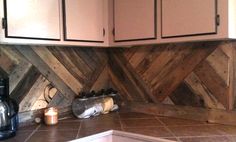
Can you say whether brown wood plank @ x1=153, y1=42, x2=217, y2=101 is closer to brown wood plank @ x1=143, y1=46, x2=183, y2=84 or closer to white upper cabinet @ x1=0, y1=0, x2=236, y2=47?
brown wood plank @ x1=143, y1=46, x2=183, y2=84

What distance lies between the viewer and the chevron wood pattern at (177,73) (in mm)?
1963

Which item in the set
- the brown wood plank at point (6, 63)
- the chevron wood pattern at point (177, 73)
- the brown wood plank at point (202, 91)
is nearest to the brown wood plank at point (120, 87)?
the chevron wood pattern at point (177, 73)

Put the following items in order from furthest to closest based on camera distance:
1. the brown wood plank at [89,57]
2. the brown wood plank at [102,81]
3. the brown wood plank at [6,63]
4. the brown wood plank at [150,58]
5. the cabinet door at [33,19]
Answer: the brown wood plank at [102,81] < the brown wood plank at [89,57] < the brown wood plank at [150,58] < the brown wood plank at [6,63] < the cabinet door at [33,19]

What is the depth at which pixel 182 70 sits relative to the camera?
2164 millimetres

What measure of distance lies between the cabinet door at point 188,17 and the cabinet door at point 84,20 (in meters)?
0.50

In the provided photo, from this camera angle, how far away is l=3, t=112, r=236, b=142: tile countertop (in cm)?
168

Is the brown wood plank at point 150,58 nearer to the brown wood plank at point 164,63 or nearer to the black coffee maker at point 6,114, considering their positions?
the brown wood plank at point 164,63

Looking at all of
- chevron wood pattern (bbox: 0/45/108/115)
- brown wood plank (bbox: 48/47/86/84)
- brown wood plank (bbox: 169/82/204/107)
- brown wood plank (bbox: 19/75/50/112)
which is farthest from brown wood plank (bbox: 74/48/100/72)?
brown wood plank (bbox: 169/82/204/107)

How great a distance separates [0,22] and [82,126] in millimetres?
871

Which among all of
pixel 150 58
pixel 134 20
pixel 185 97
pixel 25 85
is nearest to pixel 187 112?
pixel 185 97

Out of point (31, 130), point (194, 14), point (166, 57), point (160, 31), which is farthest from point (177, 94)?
point (31, 130)

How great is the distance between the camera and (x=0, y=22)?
159 cm

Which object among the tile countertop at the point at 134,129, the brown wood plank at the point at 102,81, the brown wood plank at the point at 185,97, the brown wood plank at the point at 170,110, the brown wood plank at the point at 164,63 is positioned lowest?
the tile countertop at the point at 134,129

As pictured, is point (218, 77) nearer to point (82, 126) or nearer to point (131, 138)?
point (131, 138)
